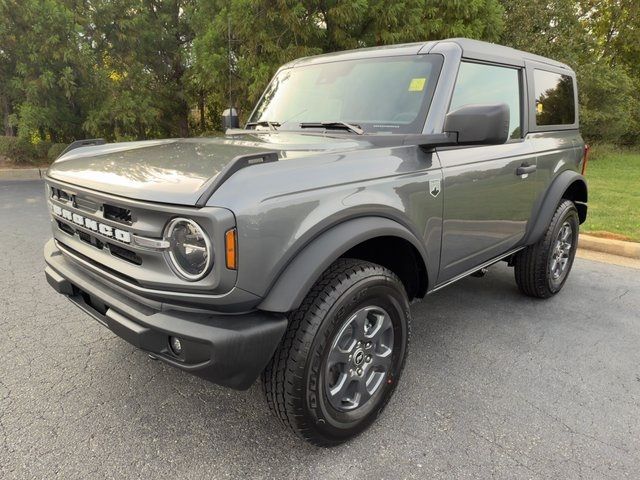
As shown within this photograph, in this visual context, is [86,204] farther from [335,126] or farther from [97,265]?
[335,126]

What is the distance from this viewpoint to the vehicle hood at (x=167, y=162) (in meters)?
1.79

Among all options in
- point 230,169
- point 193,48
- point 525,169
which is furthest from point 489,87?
point 193,48

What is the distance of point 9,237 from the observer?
5.55 metres

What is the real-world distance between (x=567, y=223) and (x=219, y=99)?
9.07 meters

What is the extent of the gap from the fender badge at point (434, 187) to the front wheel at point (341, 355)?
0.53 meters

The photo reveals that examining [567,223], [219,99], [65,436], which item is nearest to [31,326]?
[65,436]

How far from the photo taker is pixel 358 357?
2244mm

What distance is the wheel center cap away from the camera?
223cm

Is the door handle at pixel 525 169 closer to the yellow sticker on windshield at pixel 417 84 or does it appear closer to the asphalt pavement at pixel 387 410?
the yellow sticker on windshield at pixel 417 84

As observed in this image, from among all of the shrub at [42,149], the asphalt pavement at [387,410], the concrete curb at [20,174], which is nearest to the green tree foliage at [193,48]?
the shrub at [42,149]

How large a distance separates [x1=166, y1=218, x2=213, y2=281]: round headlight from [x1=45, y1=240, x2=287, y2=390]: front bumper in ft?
0.60

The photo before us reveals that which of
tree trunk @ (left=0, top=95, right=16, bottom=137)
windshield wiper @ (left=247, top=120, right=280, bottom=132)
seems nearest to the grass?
windshield wiper @ (left=247, top=120, right=280, bottom=132)

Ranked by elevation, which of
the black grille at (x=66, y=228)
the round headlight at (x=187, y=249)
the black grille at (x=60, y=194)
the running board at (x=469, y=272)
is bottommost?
the running board at (x=469, y=272)

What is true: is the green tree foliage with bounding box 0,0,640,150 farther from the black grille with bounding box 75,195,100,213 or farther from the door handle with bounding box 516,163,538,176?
the black grille with bounding box 75,195,100,213
